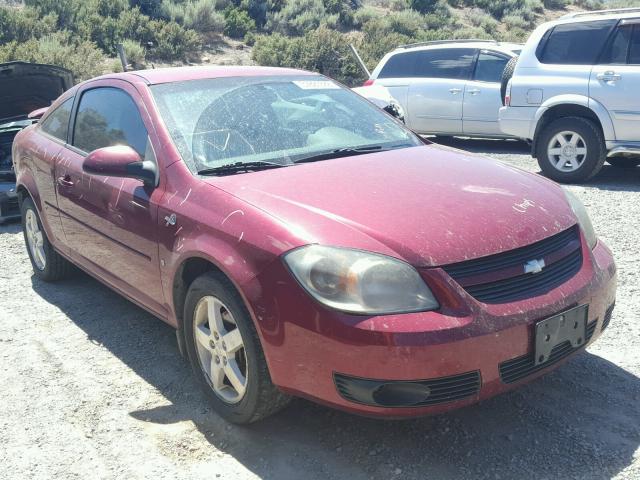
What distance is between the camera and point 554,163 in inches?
322

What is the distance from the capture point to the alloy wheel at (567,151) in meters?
7.97

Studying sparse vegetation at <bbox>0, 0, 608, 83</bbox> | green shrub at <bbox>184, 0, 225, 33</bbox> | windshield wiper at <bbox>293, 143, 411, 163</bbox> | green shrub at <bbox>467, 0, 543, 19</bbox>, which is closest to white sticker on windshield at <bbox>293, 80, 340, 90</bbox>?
windshield wiper at <bbox>293, 143, 411, 163</bbox>

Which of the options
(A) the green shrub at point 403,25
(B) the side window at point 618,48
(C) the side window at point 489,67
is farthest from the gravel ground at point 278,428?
(A) the green shrub at point 403,25

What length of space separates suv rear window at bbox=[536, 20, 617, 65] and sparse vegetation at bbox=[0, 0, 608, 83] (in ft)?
41.4

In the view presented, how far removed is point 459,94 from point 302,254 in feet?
28.3

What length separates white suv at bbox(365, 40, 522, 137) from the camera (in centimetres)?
1065

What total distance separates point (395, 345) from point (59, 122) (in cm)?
354

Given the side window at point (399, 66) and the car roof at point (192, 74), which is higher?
the car roof at point (192, 74)

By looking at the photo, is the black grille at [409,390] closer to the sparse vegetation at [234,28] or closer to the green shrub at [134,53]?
the sparse vegetation at [234,28]

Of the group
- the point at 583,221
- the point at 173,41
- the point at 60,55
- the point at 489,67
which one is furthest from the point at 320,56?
the point at 583,221

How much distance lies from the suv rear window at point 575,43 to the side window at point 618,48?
0.32 feet

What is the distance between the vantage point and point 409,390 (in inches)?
106

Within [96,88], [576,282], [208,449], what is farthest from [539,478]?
[96,88]

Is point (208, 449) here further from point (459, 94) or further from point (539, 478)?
point (459, 94)
